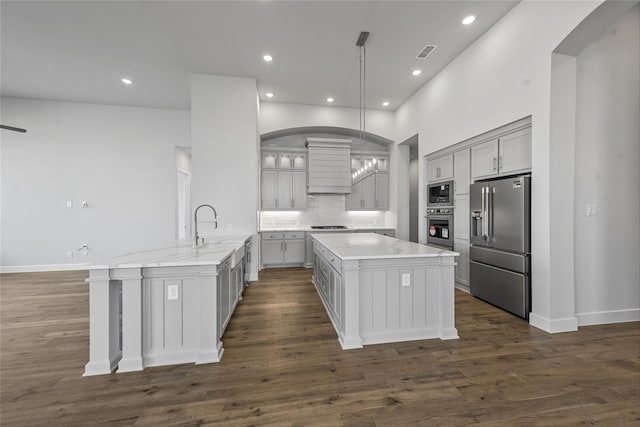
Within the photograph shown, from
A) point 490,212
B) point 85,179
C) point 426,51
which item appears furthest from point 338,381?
point 85,179

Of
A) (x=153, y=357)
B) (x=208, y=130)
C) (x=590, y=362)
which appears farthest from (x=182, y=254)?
(x=590, y=362)

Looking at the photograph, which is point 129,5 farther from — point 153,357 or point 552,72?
point 552,72

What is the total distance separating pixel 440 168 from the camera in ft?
14.4

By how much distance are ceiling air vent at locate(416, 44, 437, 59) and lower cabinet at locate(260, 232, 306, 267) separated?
3.84 metres

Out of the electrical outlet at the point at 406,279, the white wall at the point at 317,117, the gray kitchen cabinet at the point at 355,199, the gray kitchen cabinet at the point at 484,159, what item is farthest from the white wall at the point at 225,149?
the gray kitchen cabinet at the point at 484,159

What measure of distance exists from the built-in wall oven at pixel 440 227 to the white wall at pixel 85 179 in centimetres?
544

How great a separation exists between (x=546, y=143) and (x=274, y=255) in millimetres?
4699

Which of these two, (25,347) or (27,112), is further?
(27,112)

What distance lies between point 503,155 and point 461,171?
74 cm

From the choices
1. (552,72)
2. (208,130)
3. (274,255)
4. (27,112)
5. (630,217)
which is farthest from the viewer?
(274,255)

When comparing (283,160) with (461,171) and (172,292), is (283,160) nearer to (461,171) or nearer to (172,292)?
(461,171)

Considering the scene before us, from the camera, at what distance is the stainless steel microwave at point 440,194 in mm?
4113

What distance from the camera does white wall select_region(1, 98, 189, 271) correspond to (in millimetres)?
5062

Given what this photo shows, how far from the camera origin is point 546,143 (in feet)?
8.41
